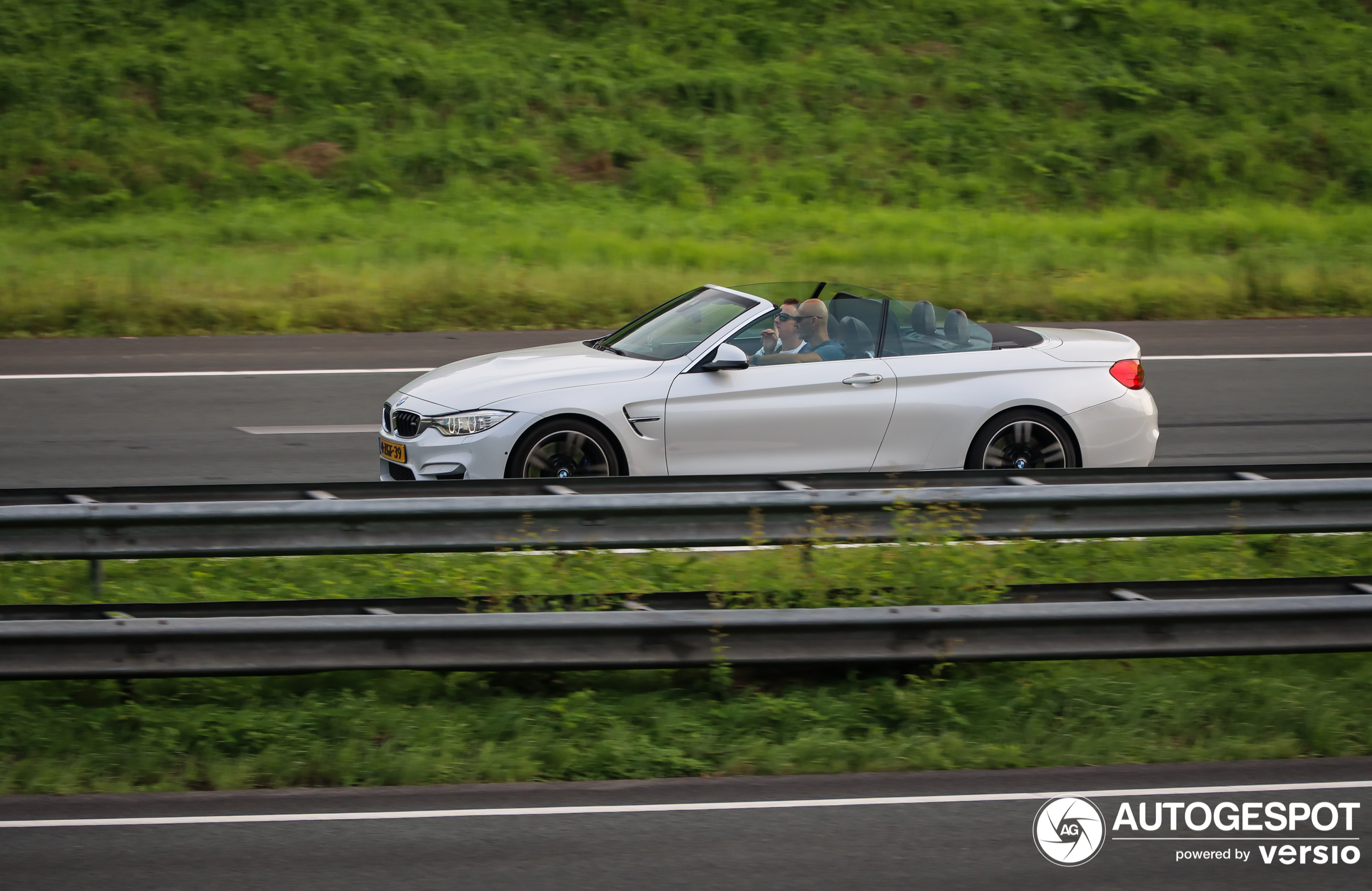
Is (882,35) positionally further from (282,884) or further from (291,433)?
(282,884)

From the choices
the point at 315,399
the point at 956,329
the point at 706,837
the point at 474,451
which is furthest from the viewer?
the point at 315,399

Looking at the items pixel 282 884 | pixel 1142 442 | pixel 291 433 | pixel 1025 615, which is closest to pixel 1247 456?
pixel 1142 442

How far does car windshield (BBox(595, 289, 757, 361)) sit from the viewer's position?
8.70m

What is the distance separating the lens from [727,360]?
8219 mm

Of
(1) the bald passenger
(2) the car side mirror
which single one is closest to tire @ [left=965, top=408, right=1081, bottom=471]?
(1) the bald passenger

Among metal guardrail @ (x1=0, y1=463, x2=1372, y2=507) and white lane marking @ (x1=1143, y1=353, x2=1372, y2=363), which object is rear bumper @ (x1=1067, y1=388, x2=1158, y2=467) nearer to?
metal guardrail @ (x1=0, y1=463, x2=1372, y2=507)

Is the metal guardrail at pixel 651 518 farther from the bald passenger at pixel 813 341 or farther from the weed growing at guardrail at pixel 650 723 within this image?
the bald passenger at pixel 813 341

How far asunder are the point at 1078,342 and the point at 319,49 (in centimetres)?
2026

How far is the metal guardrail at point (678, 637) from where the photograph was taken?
18.5 feet

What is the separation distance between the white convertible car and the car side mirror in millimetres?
13

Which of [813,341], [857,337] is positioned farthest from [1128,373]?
[813,341]

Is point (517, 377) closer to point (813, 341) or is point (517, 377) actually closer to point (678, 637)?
point (813, 341)

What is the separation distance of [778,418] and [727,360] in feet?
1.55

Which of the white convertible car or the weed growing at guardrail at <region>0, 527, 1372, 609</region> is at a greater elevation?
the white convertible car
